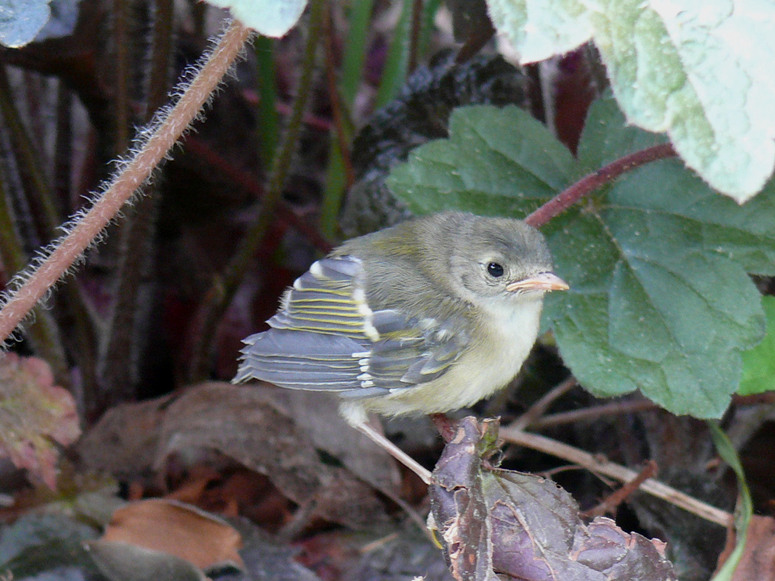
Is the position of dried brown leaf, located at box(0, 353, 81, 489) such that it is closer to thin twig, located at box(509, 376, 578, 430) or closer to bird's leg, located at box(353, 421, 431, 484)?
bird's leg, located at box(353, 421, 431, 484)

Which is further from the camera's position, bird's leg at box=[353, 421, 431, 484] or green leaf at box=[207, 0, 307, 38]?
bird's leg at box=[353, 421, 431, 484]

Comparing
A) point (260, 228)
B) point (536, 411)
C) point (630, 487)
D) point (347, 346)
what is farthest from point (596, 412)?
point (260, 228)

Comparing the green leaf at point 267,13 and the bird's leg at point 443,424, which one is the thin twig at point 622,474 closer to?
the bird's leg at point 443,424

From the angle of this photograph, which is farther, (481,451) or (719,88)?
(481,451)

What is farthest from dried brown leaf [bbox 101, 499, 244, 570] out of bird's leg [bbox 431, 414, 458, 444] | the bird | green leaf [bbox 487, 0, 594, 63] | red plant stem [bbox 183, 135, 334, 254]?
green leaf [bbox 487, 0, 594, 63]

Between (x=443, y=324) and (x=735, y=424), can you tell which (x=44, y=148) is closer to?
(x=443, y=324)

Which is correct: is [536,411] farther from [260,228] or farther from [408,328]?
[260,228]

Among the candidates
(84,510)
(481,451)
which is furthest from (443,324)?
(84,510)
